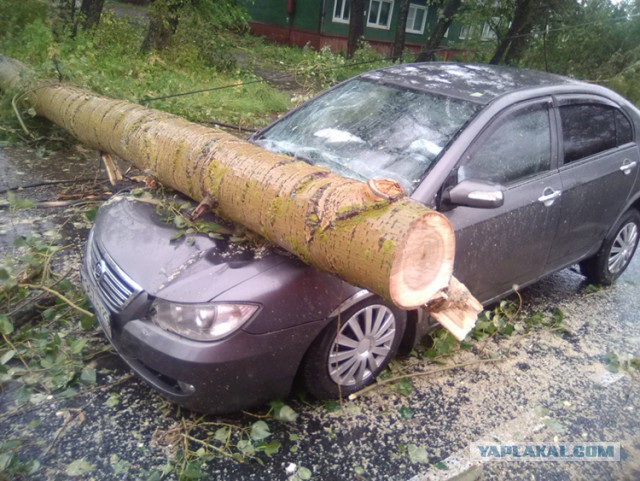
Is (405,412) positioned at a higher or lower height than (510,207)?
lower

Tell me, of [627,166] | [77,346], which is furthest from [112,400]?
[627,166]

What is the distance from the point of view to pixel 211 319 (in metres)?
2.43

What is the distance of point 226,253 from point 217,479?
1.05 metres

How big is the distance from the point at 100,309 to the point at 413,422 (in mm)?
1766

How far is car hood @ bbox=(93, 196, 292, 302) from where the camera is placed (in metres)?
2.49

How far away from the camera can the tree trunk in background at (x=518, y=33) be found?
12016 mm

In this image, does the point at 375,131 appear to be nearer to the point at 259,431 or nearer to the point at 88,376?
the point at 259,431

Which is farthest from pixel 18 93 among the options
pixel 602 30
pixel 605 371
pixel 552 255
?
pixel 602 30

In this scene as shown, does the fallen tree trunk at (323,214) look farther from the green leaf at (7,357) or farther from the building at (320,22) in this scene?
the building at (320,22)

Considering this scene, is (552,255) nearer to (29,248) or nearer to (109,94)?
(29,248)

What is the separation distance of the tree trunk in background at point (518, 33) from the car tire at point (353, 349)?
1062cm

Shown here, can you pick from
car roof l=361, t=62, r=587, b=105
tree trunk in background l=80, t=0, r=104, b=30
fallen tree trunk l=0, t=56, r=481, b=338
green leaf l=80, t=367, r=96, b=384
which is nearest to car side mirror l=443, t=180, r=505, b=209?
fallen tree trunk l=0, t=56, r=481, b=338

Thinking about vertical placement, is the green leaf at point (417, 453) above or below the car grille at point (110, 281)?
below

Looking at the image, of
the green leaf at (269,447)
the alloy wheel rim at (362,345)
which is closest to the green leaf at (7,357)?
the green leaf at (269,447)
